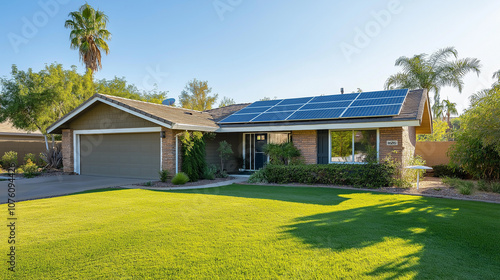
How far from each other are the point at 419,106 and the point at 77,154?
17037 millimetres

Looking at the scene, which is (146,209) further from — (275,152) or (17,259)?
(275,152)

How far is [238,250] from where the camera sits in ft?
14.3

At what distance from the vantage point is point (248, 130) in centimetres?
1445

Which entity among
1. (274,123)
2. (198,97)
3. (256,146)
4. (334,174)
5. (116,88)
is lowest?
(334,174)

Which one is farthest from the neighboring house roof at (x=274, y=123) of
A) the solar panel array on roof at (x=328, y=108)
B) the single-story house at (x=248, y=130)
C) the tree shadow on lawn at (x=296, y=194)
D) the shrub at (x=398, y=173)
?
the tree shadow on lawn at (x=296, y=194)

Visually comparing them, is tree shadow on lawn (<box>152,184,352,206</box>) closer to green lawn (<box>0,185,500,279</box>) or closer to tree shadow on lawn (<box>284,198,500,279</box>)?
green lawn (<box>0,185,500,279</box>)

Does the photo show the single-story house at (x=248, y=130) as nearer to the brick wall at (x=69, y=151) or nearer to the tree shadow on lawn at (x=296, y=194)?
the brick wall at (x=69, y=151)

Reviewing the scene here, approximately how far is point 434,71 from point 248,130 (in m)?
16.8

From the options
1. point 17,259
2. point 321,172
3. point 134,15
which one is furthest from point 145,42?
point 17,259

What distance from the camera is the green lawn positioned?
3730 millimetres

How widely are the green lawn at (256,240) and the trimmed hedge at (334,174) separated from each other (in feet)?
9.65

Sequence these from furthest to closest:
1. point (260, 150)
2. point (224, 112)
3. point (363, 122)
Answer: point (224, 112)
point (260, 150)
point (363, 122)

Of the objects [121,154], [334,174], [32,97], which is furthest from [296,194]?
[32,97]

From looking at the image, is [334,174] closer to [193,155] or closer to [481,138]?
[481,138]
